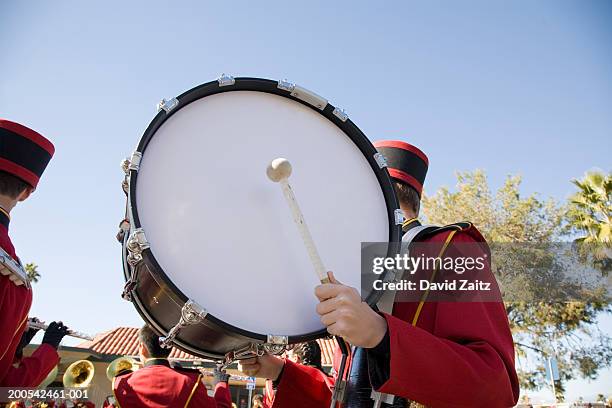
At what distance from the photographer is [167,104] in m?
1.59

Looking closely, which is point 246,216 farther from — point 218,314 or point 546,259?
point 546,259

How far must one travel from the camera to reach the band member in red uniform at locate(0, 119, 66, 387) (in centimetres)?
259

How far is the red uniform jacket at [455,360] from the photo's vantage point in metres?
1.29

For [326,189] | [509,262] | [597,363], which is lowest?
[326,189]

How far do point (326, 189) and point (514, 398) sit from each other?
0.85 meters

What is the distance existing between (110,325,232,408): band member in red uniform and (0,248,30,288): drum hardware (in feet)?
5.34

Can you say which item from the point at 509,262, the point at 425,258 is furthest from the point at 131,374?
the point at 509,262

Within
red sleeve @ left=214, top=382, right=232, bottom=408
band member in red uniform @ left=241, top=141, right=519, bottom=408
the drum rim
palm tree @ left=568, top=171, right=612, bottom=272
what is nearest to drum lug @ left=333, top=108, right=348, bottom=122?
the drum rim

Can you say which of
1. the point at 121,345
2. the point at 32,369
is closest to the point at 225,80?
the point at 32,369

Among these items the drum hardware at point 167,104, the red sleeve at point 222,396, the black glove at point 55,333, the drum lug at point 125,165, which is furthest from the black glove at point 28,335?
the drum hardware at point 167,104

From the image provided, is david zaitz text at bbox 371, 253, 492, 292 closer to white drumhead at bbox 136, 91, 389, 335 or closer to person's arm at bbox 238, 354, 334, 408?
white drumhead at bbox 136, 91, 389, 335

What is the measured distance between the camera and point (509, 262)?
55.0 ft

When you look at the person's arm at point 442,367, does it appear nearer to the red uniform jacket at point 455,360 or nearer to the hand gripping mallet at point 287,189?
the red uniform jacket at point 455,360

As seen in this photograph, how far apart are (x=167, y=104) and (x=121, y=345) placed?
70.5 feet
